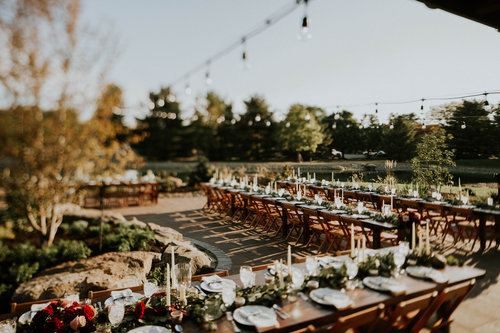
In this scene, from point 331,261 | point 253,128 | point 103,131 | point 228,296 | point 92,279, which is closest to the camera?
point 228,296

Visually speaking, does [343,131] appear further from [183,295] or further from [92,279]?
[183,295]

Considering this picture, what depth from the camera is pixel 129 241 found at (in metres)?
6.85

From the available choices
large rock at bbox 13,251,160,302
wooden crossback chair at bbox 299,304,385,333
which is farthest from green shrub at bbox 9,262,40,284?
wooden crossback chair at bbox 299,304,385,333

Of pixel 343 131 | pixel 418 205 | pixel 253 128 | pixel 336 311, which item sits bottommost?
pixel 418 205

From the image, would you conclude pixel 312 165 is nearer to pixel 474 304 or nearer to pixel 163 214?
pixel 163 214

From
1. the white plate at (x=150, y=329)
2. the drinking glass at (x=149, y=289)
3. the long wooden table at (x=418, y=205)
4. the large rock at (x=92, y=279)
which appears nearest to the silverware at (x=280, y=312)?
the white plate at (x=150, y=329)

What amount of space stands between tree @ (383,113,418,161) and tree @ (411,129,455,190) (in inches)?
11.4

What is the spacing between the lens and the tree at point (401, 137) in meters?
9.81

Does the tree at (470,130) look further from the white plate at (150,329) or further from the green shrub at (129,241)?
the white plate at (150,329)

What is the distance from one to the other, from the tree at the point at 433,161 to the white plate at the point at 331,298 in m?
7.68

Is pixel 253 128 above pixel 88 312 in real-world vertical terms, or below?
above

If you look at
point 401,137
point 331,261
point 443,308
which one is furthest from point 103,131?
point 401,137

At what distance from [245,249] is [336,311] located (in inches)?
196

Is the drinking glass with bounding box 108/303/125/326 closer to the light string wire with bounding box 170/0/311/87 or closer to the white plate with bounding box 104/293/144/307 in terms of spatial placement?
the white plate with bounding box 104/293/144/307
